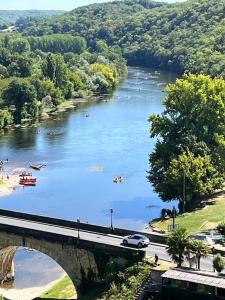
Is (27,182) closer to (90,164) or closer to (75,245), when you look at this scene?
(90,164)

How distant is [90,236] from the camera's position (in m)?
61.2

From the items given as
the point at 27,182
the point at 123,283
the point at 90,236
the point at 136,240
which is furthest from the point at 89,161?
the point at 123,283

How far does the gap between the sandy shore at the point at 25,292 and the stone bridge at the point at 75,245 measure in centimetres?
399

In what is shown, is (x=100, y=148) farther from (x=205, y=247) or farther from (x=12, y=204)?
(x=205, y=247)

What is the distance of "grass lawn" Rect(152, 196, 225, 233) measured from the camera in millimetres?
73125

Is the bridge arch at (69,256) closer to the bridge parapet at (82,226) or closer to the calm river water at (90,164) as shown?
the bridge parapet at (82,226)

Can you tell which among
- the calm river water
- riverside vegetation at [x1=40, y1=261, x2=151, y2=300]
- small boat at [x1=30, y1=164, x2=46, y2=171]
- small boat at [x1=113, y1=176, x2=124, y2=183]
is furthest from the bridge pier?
small boat at [x1=30, y1=164, x2=46, y2=171]

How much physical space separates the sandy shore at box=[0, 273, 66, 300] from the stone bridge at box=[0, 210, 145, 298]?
157 inches

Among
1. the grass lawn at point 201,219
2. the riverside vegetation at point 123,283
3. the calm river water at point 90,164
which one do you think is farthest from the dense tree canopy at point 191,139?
the riverside vegetation at point 123,283

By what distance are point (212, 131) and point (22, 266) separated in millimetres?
33953

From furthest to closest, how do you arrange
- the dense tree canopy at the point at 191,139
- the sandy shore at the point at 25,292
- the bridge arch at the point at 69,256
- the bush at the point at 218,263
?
the dense tree canopy at the point at 191,139, the sandy shore at the point at 25,292, the bridge arch at the point at 69,256, the bush at the point at 218,263

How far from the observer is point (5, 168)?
4633 inches

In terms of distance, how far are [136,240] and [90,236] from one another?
18.3 feet

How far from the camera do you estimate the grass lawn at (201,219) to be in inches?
2879
